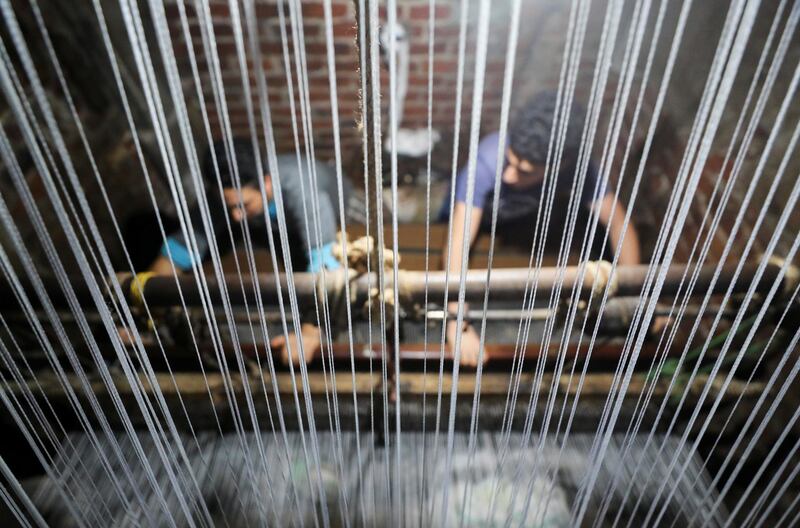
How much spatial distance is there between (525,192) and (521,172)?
7.2 inches

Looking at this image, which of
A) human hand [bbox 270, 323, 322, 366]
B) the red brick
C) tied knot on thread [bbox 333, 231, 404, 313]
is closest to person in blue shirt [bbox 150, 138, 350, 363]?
human hand [bbox 270, 323, 322, 366]

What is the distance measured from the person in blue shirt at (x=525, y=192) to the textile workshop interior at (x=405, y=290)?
11mm

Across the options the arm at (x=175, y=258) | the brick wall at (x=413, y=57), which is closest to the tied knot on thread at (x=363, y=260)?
the arm at (x=175, y=258)

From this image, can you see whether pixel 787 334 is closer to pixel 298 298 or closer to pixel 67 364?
pixel 298 298

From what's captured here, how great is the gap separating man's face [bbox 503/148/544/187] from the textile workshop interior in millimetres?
25

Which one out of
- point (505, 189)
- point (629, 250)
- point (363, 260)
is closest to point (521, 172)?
point (505, 189)

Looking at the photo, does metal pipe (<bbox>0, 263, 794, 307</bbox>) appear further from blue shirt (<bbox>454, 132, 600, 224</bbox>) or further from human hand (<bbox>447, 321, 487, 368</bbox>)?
blue shirt (<bbox>454, 132, 600, 224</bbox>)

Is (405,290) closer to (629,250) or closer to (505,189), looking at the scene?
(505,189)

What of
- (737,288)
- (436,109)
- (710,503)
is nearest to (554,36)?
(436,109)

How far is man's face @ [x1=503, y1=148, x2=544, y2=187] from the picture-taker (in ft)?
4.61

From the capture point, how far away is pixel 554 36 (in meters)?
1.81

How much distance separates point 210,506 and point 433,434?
0.53m

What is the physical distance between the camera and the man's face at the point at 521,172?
141 cm

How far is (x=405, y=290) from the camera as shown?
2.69ft
